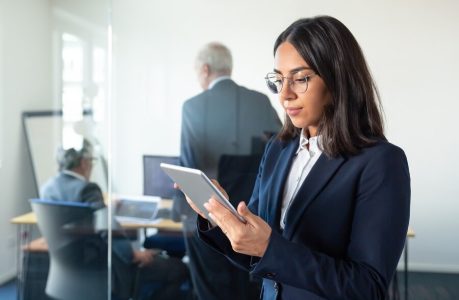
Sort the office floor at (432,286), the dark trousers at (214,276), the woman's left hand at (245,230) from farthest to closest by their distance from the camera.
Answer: the dark trousers at (214,276), the office floor at (432,286), the woman's left hand at (245,230)

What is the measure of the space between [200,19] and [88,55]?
682 mm

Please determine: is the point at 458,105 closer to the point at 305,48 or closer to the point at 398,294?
the point at 398,294

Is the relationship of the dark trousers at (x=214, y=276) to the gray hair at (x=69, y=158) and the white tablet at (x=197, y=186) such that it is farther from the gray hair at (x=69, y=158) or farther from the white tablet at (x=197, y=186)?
the white tablet at (x=197, y=186)

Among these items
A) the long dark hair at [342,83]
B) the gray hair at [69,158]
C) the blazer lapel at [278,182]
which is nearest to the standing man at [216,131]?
the gray hair at [69,158]

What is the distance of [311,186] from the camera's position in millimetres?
1087

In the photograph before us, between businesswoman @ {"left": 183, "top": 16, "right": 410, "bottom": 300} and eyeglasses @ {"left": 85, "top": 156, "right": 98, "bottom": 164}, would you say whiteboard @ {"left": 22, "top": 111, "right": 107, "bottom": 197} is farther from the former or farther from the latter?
businesswoman @ {"left": 183, "top": 16, "right": 410, "bottom": 300}

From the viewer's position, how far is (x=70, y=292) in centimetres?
303

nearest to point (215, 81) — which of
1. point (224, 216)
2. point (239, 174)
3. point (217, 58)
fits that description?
point (217, 58)

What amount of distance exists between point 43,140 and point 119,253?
31.2 inches

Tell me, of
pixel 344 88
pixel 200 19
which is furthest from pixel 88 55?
pixel 344 88

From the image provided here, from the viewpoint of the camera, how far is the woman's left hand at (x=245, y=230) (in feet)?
3.13

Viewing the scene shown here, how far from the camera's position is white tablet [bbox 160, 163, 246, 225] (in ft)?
3.23

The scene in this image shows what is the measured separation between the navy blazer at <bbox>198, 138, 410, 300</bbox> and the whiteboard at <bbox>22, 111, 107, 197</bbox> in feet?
7.33

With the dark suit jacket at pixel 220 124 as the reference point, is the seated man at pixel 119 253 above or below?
below
